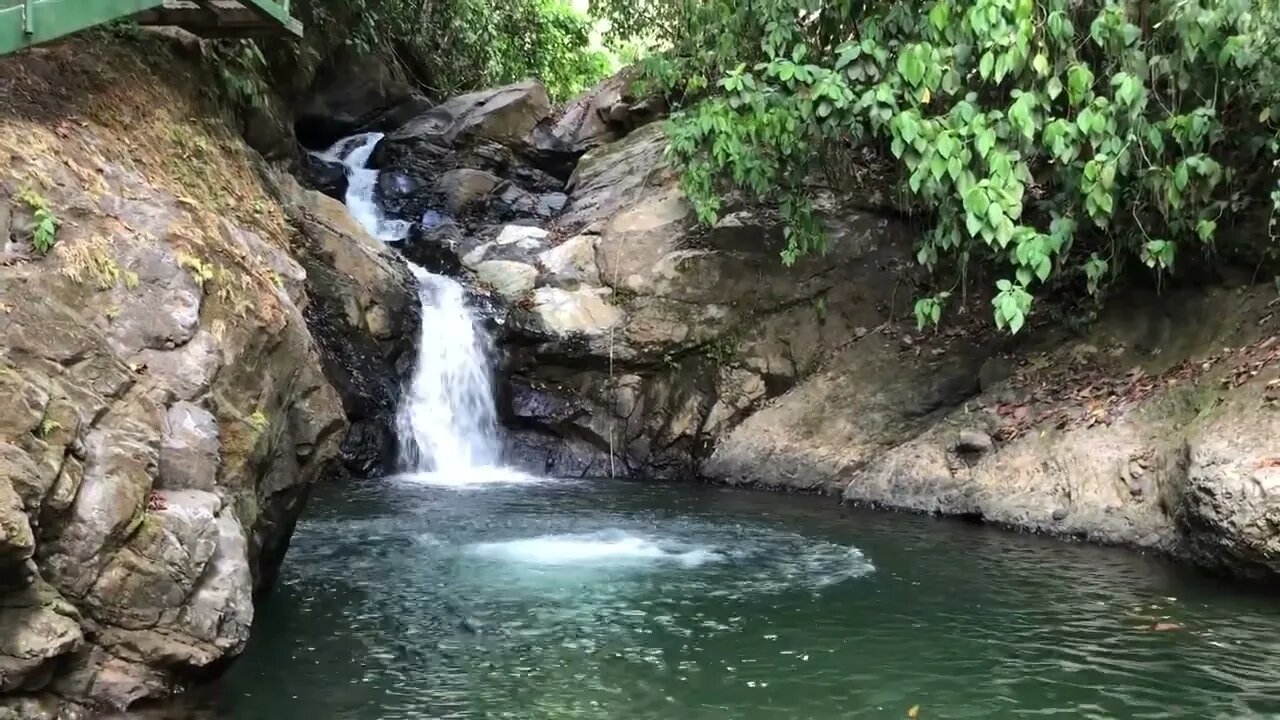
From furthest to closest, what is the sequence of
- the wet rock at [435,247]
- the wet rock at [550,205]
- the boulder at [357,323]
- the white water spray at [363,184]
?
1. the wet rock at [550,205]
2. the white water spray at [363,184]
3. the wet rock at [435,247]
4. the boulder at [357,323]

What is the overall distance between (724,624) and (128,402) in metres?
3.97

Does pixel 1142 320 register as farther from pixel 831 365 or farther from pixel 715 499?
pixel 715 499

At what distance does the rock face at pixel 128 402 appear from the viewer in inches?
182

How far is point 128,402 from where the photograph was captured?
529 centimetres

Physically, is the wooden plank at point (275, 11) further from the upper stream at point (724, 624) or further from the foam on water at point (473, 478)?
the foam on water at point (473, 478)

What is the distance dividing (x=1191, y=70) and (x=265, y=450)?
830 centimetres

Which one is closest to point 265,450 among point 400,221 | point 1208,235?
point 1208,235

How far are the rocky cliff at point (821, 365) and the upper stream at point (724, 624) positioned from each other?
710mm

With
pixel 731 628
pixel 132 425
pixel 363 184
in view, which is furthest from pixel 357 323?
pixel 132 425

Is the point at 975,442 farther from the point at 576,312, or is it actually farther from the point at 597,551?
the point at 576,312

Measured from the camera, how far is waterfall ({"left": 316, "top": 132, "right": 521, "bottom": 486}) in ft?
47.1

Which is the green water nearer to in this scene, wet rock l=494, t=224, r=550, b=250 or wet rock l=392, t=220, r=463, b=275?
wet rock l=392, t=220, r=463, b=275

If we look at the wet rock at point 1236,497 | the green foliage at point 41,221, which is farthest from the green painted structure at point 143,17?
the wet rock at point 1236,497

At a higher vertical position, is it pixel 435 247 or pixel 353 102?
pixel 353 102
